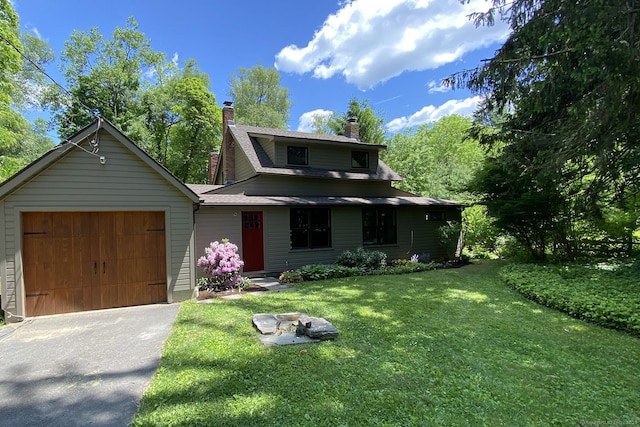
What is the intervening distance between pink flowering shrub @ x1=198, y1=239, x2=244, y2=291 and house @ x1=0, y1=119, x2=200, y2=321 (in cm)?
97

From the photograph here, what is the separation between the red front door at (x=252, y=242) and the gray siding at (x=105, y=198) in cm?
328

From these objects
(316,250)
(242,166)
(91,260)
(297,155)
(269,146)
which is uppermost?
(269,146)

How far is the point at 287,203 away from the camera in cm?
1112

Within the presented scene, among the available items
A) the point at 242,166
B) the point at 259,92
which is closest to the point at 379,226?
the point at 242,166

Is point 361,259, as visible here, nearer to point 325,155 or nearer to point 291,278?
point 291,278

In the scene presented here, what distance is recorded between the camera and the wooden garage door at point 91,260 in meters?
6.56

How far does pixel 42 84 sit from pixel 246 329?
88.6 ft

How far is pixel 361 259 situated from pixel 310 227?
2235 mm

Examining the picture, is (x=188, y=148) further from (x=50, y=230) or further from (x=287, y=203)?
(x=50, y=230)

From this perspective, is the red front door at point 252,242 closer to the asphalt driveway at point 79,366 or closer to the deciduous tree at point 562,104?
the asphalt driveway at point 79,366

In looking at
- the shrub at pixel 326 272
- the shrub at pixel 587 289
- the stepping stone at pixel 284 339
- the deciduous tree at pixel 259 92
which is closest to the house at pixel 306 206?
the shrub at pixel 326 272

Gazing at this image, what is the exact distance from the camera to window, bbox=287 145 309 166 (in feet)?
43.1

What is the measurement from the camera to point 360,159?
571 inches

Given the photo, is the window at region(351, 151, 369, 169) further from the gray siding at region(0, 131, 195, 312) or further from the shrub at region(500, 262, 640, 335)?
the gray siding at region(0, 131, 195, 312)
